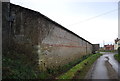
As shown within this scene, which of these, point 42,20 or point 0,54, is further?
point 42,20

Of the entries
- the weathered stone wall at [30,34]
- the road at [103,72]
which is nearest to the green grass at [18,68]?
the weathered stone wall at [30,34]

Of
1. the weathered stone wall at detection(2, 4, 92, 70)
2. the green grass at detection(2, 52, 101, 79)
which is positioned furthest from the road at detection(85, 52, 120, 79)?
the green grass at detection(2, 52, 101, 79)

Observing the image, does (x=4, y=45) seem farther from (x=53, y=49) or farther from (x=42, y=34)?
(x=53, y=49)

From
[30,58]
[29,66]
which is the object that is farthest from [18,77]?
[30,58]

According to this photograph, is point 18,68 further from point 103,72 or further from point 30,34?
point 103,72

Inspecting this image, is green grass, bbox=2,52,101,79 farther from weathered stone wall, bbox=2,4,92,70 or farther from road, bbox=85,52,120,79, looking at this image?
road, bbox=85,52,120,79

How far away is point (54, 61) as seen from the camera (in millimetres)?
11797

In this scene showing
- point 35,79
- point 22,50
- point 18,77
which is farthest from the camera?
point 22,50

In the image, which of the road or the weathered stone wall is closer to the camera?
the weathered stone wall

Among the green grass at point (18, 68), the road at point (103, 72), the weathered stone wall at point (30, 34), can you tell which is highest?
the weathered stone wall at point (30, 34)

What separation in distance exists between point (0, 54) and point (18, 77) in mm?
2360

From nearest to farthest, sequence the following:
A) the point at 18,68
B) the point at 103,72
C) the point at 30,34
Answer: the point at 18,68 < the point at 30,34 < the point at 103,72

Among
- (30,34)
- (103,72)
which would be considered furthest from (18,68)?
(103,72)

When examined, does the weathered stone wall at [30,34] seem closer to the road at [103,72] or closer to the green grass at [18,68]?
the green grass at [18,68]
